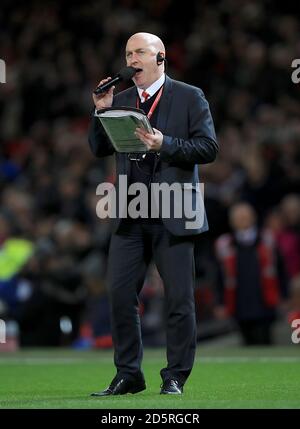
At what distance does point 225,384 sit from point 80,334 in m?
6.03

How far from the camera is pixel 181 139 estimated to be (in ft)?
24.3

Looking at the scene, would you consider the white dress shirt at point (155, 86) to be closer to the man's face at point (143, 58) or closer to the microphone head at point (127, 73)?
the man's face at point (143, 58)

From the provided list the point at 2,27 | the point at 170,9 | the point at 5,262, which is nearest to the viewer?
the point at 5,262

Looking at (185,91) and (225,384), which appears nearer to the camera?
(185,91)

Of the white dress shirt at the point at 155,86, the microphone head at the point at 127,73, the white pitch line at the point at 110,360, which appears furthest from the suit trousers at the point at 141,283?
the white pitch line at the point at 110,360

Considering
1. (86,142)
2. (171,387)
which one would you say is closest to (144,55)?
(171,387)

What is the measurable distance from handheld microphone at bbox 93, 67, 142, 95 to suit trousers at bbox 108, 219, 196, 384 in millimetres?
818

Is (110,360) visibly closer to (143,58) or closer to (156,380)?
(156,380)

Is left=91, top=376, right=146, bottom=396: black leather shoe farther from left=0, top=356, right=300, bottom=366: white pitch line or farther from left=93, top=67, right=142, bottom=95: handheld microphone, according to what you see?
left=0, top=356, right=300, bottom=366: white pitch line

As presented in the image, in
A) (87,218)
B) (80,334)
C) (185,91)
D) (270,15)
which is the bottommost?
(80,334)

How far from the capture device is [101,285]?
14180 millimetres

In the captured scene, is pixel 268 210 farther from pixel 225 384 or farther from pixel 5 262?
pixel 225 384

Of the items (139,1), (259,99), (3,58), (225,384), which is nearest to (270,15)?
(259,99)

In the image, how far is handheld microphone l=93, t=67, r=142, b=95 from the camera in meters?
7.20
